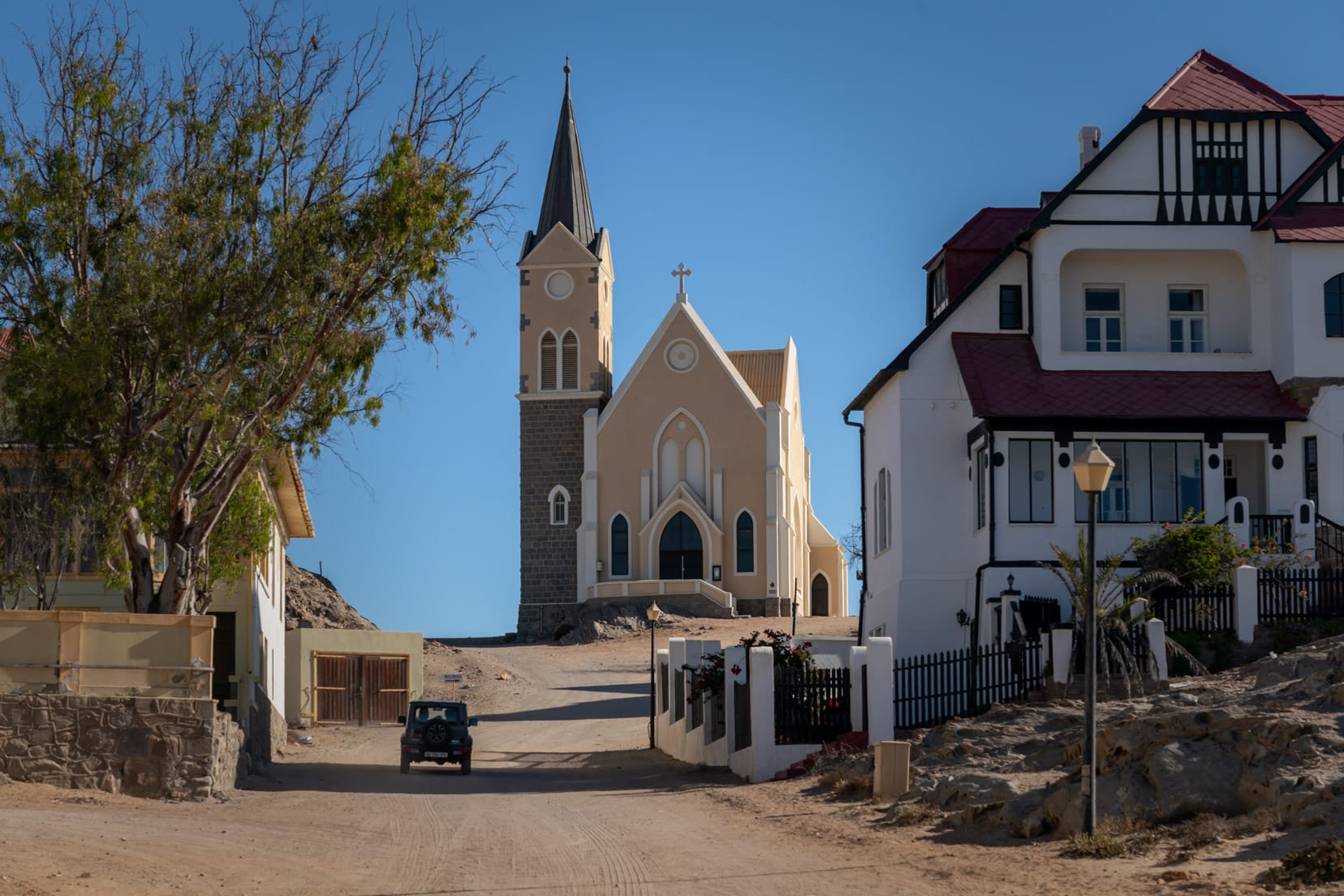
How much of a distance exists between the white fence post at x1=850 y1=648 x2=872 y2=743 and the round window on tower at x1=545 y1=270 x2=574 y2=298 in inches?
1824

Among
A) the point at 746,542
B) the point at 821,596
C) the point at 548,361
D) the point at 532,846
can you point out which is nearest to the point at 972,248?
the point at 532,846

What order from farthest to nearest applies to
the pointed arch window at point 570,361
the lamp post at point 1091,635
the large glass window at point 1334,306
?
the pointed arch window at point 570,361
the large glass window at point 1334,306
the lamp post at point 1091,635

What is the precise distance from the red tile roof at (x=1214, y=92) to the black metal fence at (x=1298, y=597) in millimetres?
9724

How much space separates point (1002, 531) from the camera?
29.8 metres

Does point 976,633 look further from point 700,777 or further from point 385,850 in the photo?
point 385,850

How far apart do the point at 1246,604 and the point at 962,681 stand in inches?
200

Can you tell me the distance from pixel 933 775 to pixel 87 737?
10891mm

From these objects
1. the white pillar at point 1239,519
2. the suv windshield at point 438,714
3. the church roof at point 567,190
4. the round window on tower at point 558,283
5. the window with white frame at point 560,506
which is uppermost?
the church roof at point 567,190

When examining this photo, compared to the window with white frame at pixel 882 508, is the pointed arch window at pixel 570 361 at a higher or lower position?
higher

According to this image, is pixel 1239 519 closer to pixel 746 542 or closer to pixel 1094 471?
pixel 1094 471

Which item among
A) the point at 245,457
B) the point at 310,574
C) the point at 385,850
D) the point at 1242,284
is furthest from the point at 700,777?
the point at 310,574

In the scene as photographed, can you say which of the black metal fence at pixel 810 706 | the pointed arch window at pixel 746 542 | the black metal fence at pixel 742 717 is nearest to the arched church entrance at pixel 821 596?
the pointed arch window at pixel 746 542

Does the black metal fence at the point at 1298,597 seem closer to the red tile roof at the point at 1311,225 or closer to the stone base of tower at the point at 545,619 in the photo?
the red tile roof at the point at 1311,225

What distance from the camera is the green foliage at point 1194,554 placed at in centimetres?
2705
